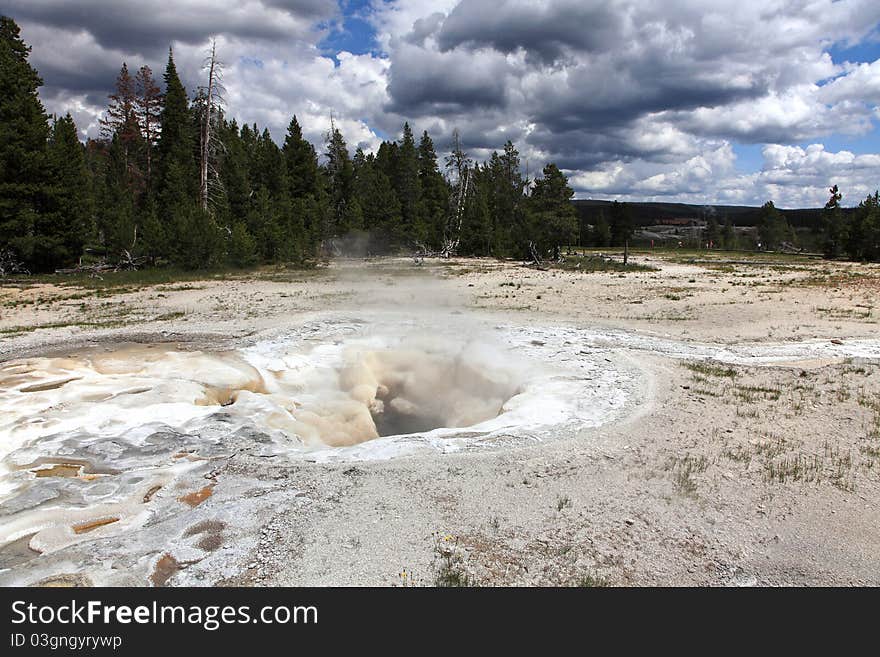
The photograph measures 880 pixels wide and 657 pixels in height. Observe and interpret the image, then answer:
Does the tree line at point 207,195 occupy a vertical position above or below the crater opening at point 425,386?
above

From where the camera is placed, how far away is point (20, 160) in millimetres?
25609

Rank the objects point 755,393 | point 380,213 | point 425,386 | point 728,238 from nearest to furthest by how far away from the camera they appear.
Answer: point 755,393, point 425,386, point 380,213, point 728,238

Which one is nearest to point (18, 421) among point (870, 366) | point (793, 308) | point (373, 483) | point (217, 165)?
point (373, 483)

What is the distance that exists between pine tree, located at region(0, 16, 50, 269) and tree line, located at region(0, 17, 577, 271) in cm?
6

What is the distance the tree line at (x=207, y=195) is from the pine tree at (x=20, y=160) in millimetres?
60

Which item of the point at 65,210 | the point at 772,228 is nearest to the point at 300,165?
the point at 65,210

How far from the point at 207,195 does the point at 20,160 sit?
332 inches

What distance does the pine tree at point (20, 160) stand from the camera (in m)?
25.2

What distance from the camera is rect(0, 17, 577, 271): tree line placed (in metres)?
26.5

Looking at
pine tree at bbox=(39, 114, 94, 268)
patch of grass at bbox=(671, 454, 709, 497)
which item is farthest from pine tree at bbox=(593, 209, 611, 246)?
patch of grass at bbox=(671, 454, 709, 497)

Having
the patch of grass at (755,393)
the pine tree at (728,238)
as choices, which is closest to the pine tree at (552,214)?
the patch of grass at (755,393)

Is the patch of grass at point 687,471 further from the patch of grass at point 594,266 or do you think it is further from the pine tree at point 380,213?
the pine tree at point 380,213

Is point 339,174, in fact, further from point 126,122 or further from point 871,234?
point 871,234

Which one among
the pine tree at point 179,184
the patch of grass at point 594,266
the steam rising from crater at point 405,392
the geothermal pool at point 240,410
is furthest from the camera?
the patch of grass at point 594,266
